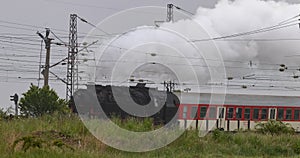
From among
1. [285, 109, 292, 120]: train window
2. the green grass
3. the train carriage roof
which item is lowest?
[285, 109, 292, 120]: train window

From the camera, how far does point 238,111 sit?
24.0 meters

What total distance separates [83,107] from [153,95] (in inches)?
110

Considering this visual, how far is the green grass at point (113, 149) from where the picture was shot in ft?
29.1

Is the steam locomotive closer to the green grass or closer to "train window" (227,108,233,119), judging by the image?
"train window" (227,108,233,119)

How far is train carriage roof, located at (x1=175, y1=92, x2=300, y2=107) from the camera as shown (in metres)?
22.6

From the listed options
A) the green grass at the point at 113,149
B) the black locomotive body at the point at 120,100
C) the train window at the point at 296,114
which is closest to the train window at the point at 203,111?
the black locomotive body at the point at 120,100

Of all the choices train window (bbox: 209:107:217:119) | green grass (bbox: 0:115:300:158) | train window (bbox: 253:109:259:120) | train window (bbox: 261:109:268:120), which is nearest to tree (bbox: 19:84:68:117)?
train window (bbox: 209:107:217:119)

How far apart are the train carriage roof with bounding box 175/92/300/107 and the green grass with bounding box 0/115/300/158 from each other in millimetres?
8504

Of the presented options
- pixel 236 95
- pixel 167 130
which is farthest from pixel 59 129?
pixel 236 95

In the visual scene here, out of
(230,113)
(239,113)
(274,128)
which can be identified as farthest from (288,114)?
(274,128)

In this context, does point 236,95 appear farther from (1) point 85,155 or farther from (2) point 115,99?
(1) point 85,155

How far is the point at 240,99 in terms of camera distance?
2491cm

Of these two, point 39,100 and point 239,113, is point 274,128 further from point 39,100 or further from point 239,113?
point 39,100

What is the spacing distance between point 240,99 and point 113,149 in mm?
15720
